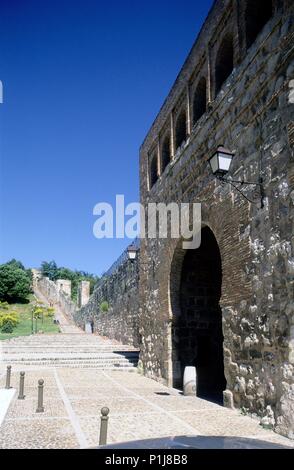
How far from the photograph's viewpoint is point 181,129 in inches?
432

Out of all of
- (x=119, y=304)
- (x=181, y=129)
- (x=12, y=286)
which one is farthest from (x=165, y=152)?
(x=12, y=286)

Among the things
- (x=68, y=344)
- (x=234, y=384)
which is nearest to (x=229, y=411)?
(x=234, y=384)

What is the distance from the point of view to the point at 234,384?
23.0 ft

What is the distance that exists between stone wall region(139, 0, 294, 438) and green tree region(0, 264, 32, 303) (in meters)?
44.6

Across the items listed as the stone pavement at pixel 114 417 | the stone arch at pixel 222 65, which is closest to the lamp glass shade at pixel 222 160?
the stone arch at pixel 222 65

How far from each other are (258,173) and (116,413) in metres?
4.31

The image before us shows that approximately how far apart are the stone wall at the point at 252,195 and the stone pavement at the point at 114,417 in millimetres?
537

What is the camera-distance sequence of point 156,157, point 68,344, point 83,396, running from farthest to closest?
1. point 68,344
2. point 156,157
3. point 83,396

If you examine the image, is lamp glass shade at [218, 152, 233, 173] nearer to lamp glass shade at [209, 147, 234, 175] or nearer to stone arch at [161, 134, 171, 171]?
lamp glass shade at [209, 147, 234, 175]

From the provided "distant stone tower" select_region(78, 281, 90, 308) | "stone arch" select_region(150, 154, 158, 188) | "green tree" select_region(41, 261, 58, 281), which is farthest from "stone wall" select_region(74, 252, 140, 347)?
"green tree" select_region(41, 261, 58, 281)

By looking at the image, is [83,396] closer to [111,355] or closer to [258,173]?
[258,173]

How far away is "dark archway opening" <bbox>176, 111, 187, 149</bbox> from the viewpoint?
10686 mm

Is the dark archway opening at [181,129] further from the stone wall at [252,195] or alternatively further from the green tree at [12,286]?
the green tree at [12,286]
